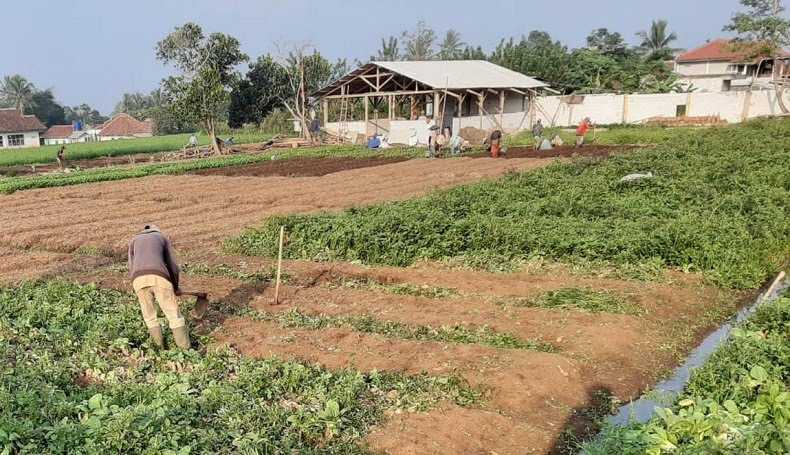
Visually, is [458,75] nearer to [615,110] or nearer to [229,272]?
[615,110]

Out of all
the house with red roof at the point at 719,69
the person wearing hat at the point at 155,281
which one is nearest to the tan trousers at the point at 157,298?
the person wearing hat at the point at 155,281

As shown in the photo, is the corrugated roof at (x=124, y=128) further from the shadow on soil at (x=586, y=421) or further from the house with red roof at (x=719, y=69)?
the shadow on soil at (x=586, y=421)

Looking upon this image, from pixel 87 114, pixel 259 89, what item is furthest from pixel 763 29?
pixel 87 114

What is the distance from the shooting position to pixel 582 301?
803 centimetres

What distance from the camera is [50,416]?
502cm

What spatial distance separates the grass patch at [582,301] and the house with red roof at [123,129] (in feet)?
256

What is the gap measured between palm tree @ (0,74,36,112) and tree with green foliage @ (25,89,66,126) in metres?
0.73

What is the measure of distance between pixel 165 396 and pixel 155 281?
5.85 ft

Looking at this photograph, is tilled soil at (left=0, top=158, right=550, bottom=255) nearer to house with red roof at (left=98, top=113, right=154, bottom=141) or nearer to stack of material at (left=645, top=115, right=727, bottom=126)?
stack of material at (left=645, top=115, right=727, bottom=126)

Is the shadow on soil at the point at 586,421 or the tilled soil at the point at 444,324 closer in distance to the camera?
the shadow on soil at the point at 586,421

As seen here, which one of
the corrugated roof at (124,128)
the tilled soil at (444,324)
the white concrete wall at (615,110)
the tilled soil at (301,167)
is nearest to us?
the tilled soil at (444,324)

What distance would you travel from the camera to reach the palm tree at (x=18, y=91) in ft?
288

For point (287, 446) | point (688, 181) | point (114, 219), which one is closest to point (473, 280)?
point (287, 446)

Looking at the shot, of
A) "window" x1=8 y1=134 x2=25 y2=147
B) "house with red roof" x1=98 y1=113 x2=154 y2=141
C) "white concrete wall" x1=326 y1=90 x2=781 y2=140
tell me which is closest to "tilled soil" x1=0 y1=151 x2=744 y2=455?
"white concrete wall" x1=326 y1=90 x2=781 y2=140
